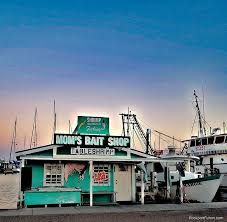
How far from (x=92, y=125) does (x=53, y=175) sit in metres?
3.71

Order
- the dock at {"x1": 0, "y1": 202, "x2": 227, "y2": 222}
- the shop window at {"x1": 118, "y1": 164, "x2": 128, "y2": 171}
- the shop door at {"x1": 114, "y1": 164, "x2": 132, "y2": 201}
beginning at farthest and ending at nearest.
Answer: the shop window at {"x1": 118, "y1": 164, "x2": 128, "y2": 171} < the shop door at {"x1": 114, "y1": 164, "x2": 132, "y2": 201} < the dock at {"x1": 0, "y1": 202, "x2": 227, "y2": 222}

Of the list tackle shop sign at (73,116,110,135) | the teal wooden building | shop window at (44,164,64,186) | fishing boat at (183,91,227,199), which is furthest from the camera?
fishing boat at (183,91,227,199)

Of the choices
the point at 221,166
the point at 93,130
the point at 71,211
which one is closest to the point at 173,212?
the point at 71,211

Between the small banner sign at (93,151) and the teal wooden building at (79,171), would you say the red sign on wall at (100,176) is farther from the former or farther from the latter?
the small banner sign at (93,151)

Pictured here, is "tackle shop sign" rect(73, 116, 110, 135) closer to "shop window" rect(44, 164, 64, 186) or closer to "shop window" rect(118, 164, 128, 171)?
"shop window" rect(118, 164, 128, 171)

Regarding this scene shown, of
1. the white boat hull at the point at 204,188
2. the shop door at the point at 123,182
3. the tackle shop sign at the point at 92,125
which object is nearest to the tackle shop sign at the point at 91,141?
the tackle shop sign at the point at 92,125

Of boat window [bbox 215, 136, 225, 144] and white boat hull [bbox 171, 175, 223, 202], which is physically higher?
boat window [bbox 215, 136, 225, 144]

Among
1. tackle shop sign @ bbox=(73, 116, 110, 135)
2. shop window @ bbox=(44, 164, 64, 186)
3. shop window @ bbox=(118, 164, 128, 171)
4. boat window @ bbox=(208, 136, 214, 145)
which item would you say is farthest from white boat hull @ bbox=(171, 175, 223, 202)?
boat window @ bbox=(208, 136, 214, 145)

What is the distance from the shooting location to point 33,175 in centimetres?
1972

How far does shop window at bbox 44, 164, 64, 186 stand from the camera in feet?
65.8

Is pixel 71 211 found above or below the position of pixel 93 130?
below

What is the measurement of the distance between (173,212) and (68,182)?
22.4 feet

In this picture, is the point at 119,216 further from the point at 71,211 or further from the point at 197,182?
the point at 197,182

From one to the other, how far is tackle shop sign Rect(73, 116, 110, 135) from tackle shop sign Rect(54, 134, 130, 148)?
0.86 meters
